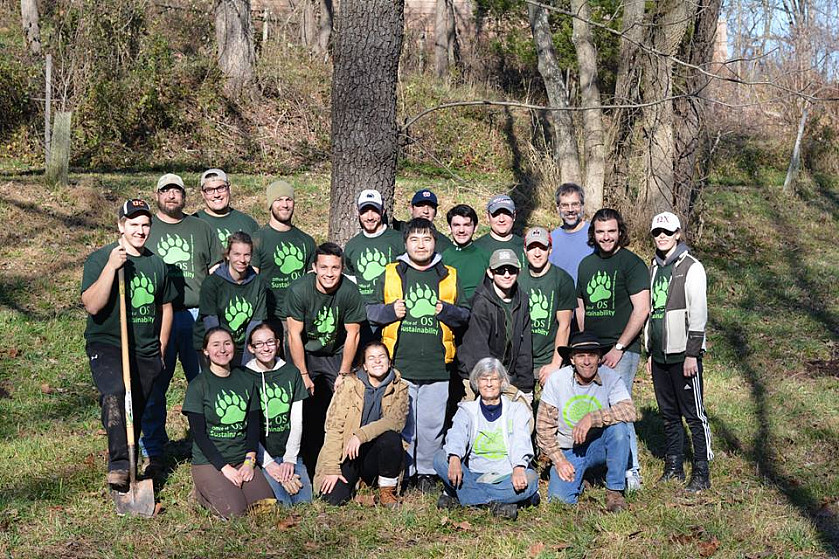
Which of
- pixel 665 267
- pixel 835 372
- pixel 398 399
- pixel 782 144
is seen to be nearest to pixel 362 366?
pixel 398 399

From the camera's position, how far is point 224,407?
239 inches

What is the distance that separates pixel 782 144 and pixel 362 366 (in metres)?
20.7

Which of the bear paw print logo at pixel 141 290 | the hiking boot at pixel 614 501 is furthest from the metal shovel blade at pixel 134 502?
the hiking boot at pixel 614 501

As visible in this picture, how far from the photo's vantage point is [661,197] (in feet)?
49.6

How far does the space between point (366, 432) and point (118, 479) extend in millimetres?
1599

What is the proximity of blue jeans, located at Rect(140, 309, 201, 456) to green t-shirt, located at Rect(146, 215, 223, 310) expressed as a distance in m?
0.13

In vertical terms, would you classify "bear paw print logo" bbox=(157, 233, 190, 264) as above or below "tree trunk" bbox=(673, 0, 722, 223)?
below

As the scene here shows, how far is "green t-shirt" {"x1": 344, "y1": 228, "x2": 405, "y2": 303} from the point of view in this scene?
703cm

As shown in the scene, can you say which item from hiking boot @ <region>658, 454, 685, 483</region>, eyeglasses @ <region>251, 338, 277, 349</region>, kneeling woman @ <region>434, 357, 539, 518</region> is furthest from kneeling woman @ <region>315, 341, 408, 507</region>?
hiking boot @ <region>658, 454, 685, 483</region>

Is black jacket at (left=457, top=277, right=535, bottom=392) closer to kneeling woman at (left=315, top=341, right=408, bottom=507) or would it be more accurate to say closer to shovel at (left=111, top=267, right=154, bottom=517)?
kneeling woman at (left=315, top=341, right=408, bottom=507)

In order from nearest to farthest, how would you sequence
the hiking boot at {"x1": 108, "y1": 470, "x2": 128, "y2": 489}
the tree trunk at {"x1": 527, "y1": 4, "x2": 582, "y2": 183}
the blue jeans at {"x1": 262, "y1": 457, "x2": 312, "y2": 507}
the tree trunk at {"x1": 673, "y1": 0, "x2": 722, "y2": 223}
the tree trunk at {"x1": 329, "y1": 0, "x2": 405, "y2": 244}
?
the hiking boot at {"x1": 108, "y1": 470, "x2": 128, "y2": 489}, the blue jeans at {"x1": 262, "y1": 457, "x2": 312, "y2": 507}, the tree trunk at {"x1": 329, "y1": 0, "x2": 405, "y2": 244}, the tree trunk at {"x1": 673, "y1": 0, "x2": 722, "y2": 223}, the tree trunk at {"x1": 527, "y1": 4, "x2": 582, "y2": 183}

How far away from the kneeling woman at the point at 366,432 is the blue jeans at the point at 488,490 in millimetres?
441

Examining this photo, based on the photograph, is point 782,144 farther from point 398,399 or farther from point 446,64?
point 398,399

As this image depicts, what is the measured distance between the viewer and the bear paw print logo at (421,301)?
6.45m
